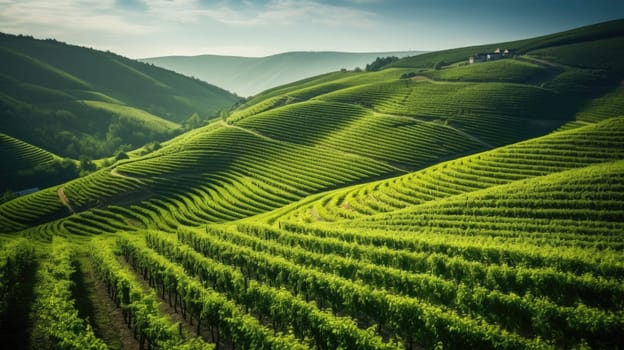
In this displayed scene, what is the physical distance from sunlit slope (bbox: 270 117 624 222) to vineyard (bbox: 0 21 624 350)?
0.35m

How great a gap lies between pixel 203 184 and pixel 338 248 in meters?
75.1

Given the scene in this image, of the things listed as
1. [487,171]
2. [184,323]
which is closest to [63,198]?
[184,323]

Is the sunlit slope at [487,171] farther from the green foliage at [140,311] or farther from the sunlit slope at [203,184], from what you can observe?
the green foliage at [140,311]

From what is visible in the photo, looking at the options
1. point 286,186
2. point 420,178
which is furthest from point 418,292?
point 286,186

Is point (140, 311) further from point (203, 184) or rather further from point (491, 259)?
point (203, 184)

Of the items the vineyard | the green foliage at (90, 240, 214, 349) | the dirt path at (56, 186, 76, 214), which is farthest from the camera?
the dirt path at (56, 186, 76, 214)

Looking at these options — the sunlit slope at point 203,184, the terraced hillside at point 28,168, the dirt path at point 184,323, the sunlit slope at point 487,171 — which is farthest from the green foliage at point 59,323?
the terraced hillside at point 28,168

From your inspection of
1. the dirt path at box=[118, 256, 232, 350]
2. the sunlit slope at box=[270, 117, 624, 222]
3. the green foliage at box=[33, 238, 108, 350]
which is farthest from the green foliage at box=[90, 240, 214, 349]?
the sunlit slope at box=[270, 117, 624, 222]

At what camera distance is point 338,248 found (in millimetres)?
42625

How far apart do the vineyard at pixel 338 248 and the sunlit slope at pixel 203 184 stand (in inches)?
24.2

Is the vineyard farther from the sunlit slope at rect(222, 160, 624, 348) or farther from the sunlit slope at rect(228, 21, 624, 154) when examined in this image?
the sunlit slope at rect(228, 21, 624, 154)

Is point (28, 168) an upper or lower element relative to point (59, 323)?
upper

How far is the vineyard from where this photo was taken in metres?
25.8

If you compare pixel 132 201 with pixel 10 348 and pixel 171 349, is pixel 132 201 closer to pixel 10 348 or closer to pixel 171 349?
pixel 10 348
